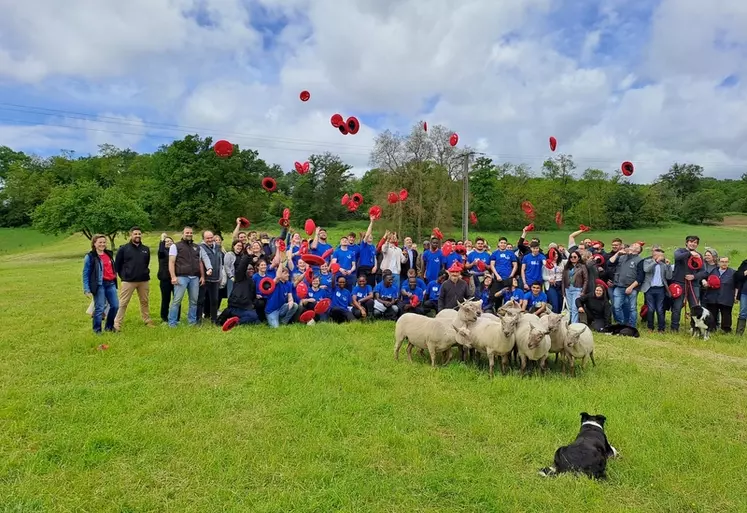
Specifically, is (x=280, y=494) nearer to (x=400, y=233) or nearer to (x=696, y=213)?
(x=400, y=233)

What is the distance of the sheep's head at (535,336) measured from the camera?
779 cm

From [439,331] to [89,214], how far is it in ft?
132

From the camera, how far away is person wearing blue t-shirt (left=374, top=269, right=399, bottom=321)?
1241cm

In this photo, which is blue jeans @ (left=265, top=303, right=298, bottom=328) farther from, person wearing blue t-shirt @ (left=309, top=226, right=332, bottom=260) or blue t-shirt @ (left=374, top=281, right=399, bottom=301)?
blue t-shirt @ (left=374, top=281, right=399, bottom=301)

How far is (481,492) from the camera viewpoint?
15.2ft

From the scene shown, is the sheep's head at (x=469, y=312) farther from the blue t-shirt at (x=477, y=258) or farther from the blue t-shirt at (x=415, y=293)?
the blue t-shirt at (x=477, y=258)

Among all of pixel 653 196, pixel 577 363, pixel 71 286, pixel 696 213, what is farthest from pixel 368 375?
pixel 696 213

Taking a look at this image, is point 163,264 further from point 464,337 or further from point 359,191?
point 359,191

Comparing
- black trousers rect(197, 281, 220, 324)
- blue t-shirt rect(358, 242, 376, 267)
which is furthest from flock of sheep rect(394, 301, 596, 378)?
black trousers rect(197, 281, 220, 324)

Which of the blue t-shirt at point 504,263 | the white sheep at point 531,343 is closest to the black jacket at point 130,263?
the white sheep at point 531,343

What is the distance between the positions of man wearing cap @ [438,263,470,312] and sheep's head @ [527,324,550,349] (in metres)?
3.06

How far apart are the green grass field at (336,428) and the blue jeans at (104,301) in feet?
1.74

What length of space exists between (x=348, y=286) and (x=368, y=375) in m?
5.11

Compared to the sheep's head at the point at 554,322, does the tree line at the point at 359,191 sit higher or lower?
higher
